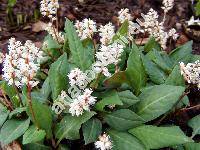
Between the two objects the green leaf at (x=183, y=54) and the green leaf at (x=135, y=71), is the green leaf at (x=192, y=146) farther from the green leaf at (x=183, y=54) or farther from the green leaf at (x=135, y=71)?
the green leaf at (x=183, y=54)

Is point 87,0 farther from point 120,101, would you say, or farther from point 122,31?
point 120,101

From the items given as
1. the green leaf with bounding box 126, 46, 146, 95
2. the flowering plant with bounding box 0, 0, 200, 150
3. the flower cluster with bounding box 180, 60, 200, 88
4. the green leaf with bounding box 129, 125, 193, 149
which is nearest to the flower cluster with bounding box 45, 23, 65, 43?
the flowering plant with bounding box 0, 0, 200, 150

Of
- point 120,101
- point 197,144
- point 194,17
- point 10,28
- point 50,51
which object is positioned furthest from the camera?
point 194,17

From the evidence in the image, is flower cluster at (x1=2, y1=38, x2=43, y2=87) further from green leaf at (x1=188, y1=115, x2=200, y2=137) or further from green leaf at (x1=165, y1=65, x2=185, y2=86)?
green leaf at (x1=188, y1=115, x2=200, y2=137)

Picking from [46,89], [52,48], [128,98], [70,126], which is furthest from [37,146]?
[52,48]

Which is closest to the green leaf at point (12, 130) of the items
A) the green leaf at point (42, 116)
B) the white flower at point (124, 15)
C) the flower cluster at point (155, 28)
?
the green leaf at point (42, 116)

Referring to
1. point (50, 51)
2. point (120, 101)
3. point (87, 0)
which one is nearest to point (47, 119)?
point (120, 101)

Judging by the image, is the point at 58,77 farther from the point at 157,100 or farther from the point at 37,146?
the point at 157,100
